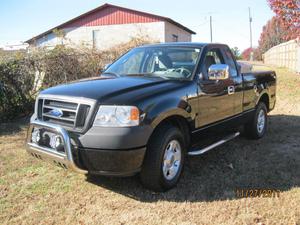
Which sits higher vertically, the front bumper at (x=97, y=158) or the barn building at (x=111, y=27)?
the barn building at (x=111, y=27)

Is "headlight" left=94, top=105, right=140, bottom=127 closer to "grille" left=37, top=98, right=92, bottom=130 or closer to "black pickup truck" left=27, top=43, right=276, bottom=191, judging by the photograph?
"black pickup truck" left=27, top=43, right=276, bottom=191

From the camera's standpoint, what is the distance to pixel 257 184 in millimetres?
4586

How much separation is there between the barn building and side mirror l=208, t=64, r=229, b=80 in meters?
21.3

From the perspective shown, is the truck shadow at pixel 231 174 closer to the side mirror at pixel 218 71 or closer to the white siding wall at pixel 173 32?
the side mirror at pixel 218 71

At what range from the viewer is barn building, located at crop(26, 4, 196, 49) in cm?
2606

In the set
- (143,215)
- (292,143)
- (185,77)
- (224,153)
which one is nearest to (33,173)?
(143,215)

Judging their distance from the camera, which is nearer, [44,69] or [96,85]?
[96,85]

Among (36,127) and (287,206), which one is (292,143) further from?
(36,127)

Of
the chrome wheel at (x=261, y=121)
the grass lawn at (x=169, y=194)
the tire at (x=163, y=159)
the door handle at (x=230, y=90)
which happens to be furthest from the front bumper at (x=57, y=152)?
the chrome wheel at (x=261, y=121)

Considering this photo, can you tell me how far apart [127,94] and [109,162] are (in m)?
0.78

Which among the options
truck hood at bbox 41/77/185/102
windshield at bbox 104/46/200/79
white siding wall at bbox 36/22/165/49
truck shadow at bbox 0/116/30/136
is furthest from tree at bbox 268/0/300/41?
white siding wall at bbox 36/22/165/49

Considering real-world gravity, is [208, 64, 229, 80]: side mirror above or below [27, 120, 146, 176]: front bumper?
above

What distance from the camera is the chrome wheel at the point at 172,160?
4244 mm

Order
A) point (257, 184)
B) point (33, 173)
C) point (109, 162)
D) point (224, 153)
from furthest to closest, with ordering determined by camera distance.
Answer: point (224, 153) → point (33, 173) → point (257, 184) → point (109, 162)
